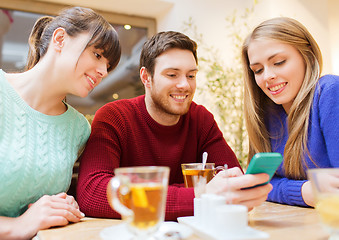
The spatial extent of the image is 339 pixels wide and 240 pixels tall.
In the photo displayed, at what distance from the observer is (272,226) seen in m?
0.92

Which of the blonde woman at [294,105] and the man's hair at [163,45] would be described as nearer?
the blonde woman at [294,105]

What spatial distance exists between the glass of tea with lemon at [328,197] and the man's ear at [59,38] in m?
1.06

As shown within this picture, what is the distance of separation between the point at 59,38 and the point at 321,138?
1228mm

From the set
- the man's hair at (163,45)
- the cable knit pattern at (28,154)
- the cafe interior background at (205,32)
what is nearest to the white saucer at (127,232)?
the cable knit pattern at (28,154)

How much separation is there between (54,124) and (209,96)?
83.9 inches

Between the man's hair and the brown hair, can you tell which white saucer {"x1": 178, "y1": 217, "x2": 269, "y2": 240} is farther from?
the man's hair

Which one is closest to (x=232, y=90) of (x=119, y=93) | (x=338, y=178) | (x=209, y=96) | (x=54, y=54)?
(x=209, y=96)

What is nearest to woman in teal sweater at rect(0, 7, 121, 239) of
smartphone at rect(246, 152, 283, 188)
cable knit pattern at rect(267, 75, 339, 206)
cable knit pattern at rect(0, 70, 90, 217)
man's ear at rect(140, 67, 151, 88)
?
cable knit pattern at rect(0, 70, 90, 217)

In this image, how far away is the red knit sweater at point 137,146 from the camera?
1.19 metres

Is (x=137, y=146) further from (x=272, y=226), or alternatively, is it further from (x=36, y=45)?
(x=272, y=226)

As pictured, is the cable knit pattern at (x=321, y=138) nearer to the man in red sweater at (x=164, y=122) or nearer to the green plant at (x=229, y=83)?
the man in red sweater at (x=164, y=122)

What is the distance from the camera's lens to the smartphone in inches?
33.7

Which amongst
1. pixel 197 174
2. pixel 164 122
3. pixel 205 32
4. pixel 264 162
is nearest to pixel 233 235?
pixel 264 162

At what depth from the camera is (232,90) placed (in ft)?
10.2
